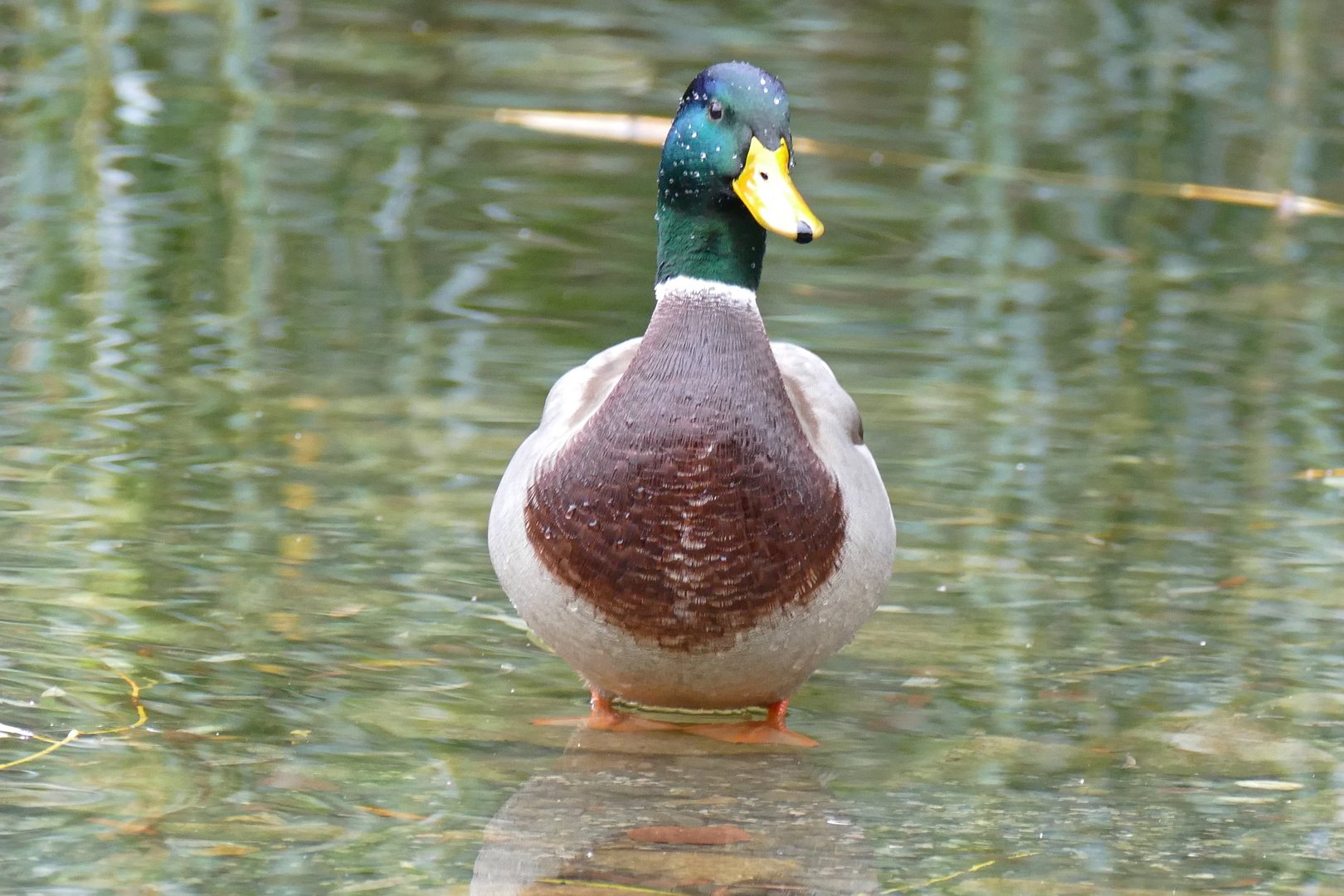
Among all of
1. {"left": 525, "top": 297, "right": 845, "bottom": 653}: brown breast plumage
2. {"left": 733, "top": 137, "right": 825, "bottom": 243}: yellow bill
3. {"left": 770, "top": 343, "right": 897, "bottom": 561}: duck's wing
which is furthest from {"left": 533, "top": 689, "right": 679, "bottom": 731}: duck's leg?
{"left": 733, "top": 137, "right": 825, "bottom": 243}: yellow bill

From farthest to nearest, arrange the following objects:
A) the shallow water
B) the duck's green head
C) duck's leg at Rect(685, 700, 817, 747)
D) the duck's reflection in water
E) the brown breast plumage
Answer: duck's leg at Rect(685, 700, 817, 747), the duck's green head, the brown breast plumage, the shallow water, the duck's reflection in water

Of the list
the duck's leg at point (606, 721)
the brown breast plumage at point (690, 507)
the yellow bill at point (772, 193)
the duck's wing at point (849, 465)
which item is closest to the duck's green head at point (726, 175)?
the yellow bill at point (772, 193)

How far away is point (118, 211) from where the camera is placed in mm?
7492

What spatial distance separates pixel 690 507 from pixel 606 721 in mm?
605

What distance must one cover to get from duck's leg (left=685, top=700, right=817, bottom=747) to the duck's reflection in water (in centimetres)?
5

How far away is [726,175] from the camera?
145 inches

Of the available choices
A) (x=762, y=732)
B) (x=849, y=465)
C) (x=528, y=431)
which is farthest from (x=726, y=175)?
(x=528, y=431)

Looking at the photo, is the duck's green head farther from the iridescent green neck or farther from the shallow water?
the shallow water

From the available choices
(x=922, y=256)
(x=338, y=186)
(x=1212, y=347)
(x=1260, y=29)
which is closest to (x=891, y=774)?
(x=1212, y=347)

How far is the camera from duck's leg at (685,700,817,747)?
3836 millimetres

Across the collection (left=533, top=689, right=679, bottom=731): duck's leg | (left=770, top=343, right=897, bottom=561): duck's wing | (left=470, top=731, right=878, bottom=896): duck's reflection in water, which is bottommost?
(left=533, top=689, right=679, bottom=731): duck's leg

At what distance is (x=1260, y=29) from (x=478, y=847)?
33.9 ft

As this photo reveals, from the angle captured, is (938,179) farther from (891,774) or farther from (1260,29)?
(891,774)

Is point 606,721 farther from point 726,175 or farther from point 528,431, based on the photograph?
point 528,431
